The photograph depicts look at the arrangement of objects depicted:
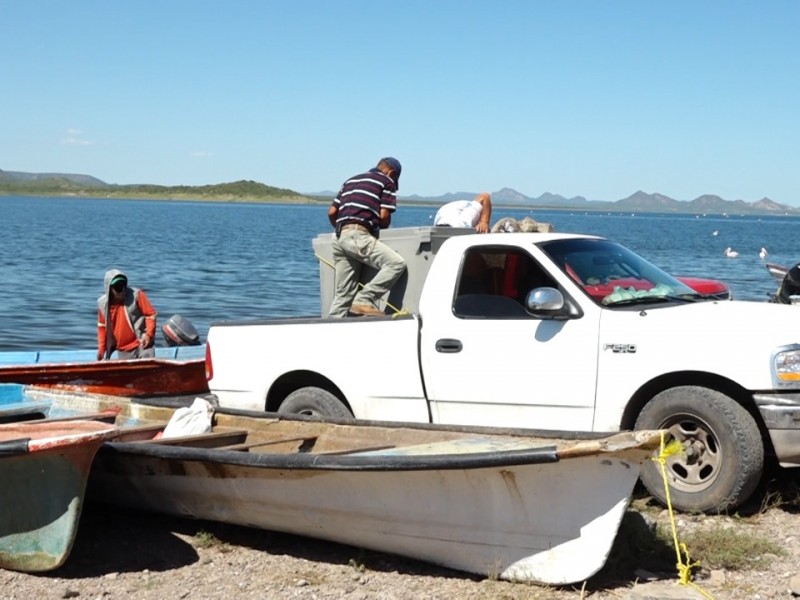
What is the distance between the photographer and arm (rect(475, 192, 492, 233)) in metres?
10.5

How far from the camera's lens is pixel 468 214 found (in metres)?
10.5

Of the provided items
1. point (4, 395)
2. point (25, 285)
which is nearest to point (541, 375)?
point (4, 395)

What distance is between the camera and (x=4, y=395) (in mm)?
10203

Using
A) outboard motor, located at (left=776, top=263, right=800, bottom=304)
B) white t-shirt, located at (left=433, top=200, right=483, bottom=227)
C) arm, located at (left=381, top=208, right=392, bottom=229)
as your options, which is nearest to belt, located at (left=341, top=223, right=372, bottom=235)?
arm, located at (left=381, top=208, right=392, bottom=229)

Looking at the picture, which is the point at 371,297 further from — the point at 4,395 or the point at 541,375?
the point at 4,395

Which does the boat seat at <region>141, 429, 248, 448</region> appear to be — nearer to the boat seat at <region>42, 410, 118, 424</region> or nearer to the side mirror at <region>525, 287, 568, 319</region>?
the boat seat at <region>42, 410, 118, 424</region>

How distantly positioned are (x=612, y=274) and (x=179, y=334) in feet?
27.4

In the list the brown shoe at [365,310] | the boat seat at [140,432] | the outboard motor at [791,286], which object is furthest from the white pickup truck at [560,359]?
the outboard motor at [791,286]

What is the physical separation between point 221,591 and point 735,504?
326 cm

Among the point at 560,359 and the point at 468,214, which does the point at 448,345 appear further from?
the point at 468,214

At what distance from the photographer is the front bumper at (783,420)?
6.73 m

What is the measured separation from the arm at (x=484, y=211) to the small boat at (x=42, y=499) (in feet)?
16.1

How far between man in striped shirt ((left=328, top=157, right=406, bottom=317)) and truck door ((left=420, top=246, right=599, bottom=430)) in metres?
1.39

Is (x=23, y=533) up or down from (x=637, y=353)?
down
